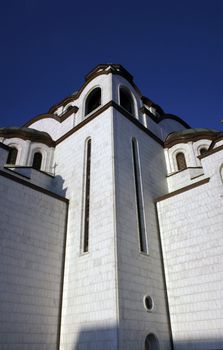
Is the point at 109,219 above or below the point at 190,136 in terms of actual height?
below

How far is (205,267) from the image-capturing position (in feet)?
32.3

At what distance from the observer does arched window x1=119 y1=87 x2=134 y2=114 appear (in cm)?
1593

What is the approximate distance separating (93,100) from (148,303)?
1142 centimetres

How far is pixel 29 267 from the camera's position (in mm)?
9797

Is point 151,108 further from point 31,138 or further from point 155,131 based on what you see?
point 31,138

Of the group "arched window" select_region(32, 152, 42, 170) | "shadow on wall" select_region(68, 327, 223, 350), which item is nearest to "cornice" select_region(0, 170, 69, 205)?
"arched window" select_region(32, 152, 42, 170)

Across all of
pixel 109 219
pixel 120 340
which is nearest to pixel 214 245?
pixel 109 219

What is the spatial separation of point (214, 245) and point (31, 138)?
432 inches

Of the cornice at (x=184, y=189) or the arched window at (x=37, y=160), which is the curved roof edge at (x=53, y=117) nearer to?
the arched window at (x=37, y=160)

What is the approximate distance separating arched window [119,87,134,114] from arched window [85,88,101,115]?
4.28 ft

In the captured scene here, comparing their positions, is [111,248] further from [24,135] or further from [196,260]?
[24,135]

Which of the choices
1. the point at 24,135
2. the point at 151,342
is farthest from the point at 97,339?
the point at 24,135

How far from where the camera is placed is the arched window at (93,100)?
52.6 feet

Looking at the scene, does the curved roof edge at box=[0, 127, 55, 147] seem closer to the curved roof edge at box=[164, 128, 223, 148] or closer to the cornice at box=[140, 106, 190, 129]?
the cornice at box=[140, 106, 190, 129]
